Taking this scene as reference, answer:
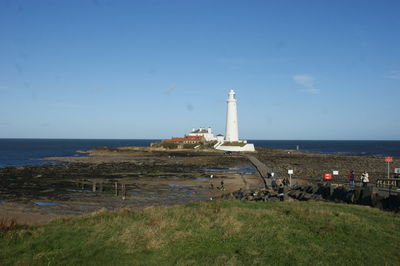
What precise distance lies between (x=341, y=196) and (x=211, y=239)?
39.6ft

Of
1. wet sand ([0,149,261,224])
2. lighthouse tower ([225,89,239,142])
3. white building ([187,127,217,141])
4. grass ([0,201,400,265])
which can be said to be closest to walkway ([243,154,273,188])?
wet sand ([0,149,261,224])

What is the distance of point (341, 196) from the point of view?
65.2 feet

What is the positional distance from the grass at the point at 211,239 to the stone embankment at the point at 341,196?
3314 mm

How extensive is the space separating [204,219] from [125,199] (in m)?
15.4

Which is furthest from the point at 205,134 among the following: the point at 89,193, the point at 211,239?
the point at 211,239

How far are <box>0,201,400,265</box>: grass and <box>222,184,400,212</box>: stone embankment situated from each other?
3.31m

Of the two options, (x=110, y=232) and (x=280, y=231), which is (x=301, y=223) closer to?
(x=280, y=231)

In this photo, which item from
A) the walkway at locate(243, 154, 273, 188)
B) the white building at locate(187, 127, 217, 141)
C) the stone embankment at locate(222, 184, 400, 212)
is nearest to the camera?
the stone embankment at locate(222, 184, 400, 212)

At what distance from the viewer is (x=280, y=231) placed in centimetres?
1115

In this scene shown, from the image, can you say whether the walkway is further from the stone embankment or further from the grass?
the grass

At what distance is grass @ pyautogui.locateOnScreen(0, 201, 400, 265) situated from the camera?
8.91m

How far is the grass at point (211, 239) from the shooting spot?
8906 mm

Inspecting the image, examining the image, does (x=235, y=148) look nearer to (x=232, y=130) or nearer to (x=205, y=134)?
(x=232, y=130)

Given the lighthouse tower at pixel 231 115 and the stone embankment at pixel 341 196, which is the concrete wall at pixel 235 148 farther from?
the stone embankment at pixel 341 196
